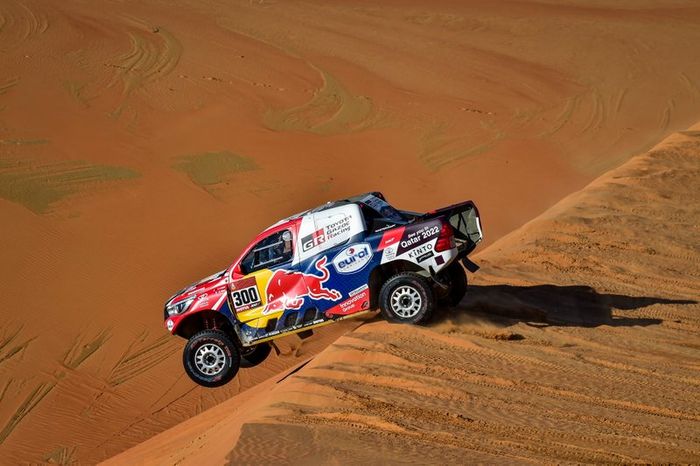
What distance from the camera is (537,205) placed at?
20703 millimetres

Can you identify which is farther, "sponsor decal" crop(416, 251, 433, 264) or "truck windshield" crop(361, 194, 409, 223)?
"truck windshield" crop(361, 194, 409, 223)

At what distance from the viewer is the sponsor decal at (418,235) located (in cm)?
1109

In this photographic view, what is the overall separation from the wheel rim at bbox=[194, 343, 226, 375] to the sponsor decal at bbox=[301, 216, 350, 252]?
1649mm

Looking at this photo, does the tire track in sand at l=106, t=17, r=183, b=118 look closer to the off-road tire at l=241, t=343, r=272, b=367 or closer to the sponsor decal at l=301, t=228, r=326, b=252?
the off-road tire at l=241, t=343, r=272, b=367

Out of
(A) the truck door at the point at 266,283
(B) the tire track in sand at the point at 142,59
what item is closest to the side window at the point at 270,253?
(A) the truck door at the point at 266,283

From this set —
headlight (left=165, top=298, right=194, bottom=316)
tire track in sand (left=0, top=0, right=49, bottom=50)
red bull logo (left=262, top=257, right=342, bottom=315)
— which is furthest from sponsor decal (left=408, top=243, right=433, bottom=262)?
→ tire track in sand (left=0, top=0, right=49, bottom=50)

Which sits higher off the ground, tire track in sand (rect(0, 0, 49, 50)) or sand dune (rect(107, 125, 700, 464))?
tire track in sand (rect(0, 0, 49, 50))

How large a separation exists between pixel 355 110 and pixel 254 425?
1722cm

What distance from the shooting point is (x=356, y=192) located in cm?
2088

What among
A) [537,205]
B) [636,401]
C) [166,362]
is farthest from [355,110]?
[636,401]

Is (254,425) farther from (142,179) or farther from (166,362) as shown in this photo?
(142,179)

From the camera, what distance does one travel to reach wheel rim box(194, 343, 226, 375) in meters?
11.8

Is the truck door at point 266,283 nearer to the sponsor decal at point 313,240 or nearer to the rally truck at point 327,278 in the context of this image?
the rally truck at point 327,278

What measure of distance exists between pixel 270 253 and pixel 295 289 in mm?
572
